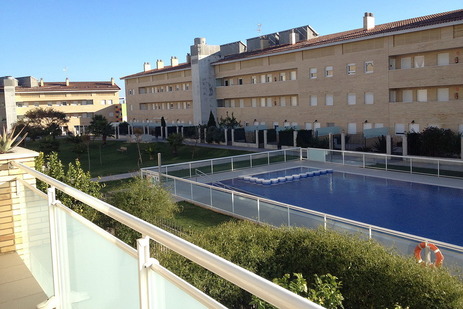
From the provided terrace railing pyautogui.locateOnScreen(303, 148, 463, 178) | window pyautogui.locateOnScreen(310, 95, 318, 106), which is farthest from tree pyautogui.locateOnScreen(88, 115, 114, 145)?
terrace railing pyautogui.locateOnScreen(303, 148, 463, 178)

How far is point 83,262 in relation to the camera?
3.33 meters

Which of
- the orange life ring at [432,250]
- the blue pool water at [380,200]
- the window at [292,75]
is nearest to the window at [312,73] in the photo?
the window at [292,75]

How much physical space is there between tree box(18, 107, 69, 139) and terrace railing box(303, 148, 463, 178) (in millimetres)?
41250

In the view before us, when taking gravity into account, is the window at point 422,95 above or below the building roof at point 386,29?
below

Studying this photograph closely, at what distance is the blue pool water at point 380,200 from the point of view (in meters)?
16.8

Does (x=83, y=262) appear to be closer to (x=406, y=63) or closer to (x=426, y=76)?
(x=426, y=76)

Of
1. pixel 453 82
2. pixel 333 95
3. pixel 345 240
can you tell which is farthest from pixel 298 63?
pixel 345 240

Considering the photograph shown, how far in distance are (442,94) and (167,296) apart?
118ft

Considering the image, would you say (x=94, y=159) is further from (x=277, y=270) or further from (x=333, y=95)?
(x=277, y=270)

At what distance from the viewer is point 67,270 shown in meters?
3.78

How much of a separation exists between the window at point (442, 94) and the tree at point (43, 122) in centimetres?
4354

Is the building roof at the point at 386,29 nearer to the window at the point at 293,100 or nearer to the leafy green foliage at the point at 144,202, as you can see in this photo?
the window at the point at 293,100

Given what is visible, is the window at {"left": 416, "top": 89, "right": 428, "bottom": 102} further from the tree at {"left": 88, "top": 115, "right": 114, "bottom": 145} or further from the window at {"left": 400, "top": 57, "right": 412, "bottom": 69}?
the tree at {"left": 88, "top": 115, "right": 114, "bottom": 145}

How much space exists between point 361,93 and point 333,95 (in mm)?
3143
